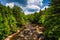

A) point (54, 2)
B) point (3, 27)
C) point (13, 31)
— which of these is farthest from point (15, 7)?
point (54, 2)

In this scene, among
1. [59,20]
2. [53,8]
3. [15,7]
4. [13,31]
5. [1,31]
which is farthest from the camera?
[15,7]

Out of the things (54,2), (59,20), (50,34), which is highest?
(54,2)

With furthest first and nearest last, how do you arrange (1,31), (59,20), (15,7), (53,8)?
(15,7)
(1,31)
(53,8)
(59,20)

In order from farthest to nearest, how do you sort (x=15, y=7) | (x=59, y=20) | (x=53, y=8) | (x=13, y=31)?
(x=15, y=7)
(x=13, y=31)
(x=53, y=8)
(x=59, y=20)

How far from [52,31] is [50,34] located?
1702mm

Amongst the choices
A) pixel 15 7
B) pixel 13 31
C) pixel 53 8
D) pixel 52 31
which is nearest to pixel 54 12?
pixel 53 8

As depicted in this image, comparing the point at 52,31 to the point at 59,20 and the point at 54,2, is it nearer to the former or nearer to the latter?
the point at 59,20

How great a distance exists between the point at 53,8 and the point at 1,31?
30535 millimetres

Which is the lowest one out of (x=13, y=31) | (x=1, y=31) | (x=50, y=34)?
(x=13, y=31)

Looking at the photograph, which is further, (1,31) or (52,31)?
(1,31)

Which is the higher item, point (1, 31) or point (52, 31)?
point (52, 31)

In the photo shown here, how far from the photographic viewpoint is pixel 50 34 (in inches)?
1663

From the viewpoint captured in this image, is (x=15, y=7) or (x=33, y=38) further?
(x=15, y=7)

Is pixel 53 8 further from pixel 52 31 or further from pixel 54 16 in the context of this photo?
pixel 52 31
